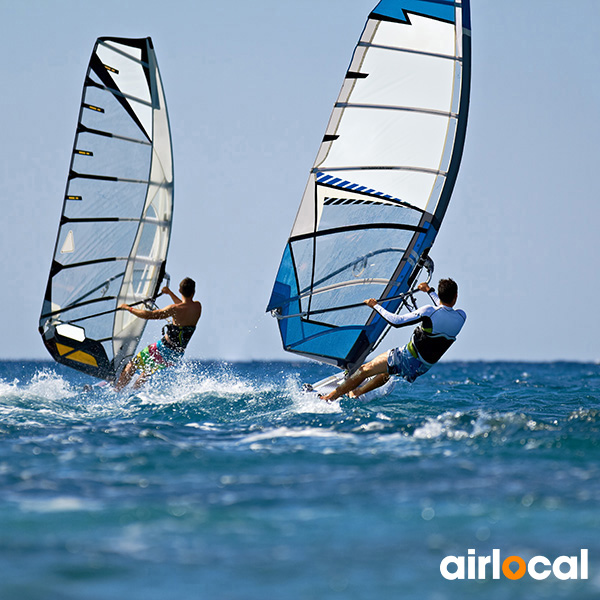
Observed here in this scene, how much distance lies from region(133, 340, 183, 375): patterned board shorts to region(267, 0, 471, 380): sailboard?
1647 mm

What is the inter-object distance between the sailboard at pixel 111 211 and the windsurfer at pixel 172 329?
0.51m

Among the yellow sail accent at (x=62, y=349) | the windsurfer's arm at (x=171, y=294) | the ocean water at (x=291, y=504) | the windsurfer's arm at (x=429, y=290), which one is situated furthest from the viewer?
the yellow sail accent at (x=62, y=349)

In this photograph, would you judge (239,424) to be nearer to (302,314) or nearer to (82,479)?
(302,314)

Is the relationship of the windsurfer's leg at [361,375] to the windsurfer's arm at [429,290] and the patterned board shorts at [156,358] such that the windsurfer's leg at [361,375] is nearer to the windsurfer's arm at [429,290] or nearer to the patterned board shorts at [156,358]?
the windsurfer's arm at [429,290]

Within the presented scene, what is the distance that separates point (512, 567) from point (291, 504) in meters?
1.16

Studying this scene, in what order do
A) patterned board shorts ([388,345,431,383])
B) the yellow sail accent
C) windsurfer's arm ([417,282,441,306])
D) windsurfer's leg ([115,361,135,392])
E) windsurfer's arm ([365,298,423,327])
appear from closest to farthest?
windsurfer's arm ([365,298,423,327])
windsurfer's arm ([417,282,441,306])
patterned board shorts ([388,345,431,383])
windsurfer's leg ([115,361,135,392])
the yellow sail accent

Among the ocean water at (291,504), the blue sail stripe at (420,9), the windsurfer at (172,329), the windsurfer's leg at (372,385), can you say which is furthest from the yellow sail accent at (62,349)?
the blue sail stripe at (420,9)

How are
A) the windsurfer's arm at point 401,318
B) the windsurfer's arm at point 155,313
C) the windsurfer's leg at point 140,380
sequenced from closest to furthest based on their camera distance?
the windsurfer's arm at point 401,318 → the windsurfer's arm at point 155,313 → the windsurfer's leg at point 140,380

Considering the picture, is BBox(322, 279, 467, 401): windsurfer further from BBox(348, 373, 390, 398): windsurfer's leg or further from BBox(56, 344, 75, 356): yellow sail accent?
BBox(56, 344, 75, 356): yellow sail accent

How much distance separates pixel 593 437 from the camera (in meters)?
5.75

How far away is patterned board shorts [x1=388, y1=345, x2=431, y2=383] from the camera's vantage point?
7.52 metres

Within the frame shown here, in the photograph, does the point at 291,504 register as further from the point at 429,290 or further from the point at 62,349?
the point at 62,349

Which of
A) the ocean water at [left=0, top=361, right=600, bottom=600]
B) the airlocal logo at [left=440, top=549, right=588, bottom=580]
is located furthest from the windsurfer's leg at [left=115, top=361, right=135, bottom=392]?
the airlocal logo at [left=440, top=549, right=588, bottom=580]

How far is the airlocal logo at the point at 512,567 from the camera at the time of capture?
122 inches
